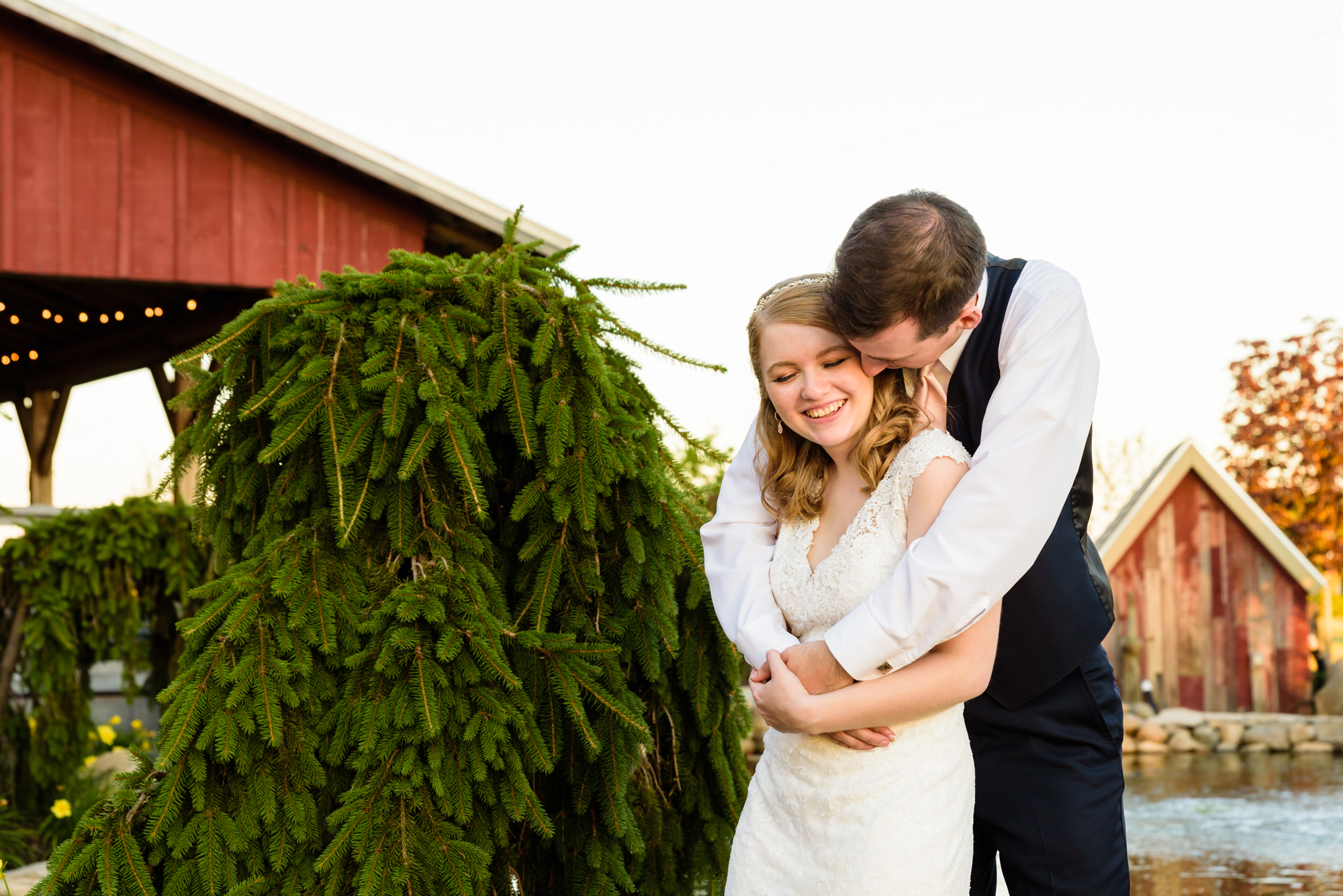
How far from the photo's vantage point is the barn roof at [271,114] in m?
6.20

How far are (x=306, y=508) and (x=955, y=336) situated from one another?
152 cm

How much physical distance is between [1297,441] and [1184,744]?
26.9 ft

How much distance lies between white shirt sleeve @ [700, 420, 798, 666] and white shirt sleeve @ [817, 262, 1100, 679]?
0.20 meters

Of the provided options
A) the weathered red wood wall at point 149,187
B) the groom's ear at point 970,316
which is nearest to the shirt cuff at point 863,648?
the groom's ear at point 970,316

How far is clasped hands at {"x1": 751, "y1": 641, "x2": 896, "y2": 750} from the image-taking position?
1.78m

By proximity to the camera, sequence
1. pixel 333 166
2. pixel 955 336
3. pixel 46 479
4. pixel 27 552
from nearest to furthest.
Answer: pixel 955 336 → pixel 27 552 → pixel 333 166 → pixel 46 479

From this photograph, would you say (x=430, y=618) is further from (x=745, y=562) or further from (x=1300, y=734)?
(x=1300, y=734)

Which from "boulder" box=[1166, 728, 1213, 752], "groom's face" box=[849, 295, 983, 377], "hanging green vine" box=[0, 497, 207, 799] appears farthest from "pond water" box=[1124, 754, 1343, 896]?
"hanging green vine" box=[0, 497, 207, 799]

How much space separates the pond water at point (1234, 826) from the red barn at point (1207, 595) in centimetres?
197

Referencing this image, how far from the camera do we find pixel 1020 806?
6.67 feet

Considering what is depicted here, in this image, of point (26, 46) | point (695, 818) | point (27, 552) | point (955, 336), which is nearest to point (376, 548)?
point (695, 818)

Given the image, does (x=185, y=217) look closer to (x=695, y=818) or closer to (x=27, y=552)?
(x=27, y=552)

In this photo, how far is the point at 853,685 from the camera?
1787 millimetres

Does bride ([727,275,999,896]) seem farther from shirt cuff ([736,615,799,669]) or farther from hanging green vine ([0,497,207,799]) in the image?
hanging green vine ([0,497,207,799])
